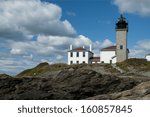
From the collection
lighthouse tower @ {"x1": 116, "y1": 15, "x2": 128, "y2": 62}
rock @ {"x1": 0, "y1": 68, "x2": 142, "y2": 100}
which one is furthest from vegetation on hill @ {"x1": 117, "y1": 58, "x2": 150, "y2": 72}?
rock @ {"x1": 0, "y1": 68, "x2": 142, "y2": 100}

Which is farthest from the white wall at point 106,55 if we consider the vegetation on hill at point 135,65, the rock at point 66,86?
the rock at point 66,86

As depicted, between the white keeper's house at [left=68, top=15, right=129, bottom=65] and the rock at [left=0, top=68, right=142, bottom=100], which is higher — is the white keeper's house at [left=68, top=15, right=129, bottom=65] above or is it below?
above

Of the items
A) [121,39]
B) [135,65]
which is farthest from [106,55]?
[135,65]

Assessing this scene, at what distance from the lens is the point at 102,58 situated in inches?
3295

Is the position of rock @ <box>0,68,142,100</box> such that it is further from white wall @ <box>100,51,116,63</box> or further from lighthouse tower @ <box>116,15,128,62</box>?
white wall @ <box>100,51,116,63</box>

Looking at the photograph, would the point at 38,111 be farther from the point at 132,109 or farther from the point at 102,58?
the point at 102,58

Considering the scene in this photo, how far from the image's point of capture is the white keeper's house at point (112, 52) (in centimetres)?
7162

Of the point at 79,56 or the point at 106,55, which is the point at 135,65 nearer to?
the point at 106,55

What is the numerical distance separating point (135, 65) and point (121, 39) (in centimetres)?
1029

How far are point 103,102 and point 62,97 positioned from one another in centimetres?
565

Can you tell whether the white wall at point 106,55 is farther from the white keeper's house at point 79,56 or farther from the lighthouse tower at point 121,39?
the lighthouse tower at point 121,39

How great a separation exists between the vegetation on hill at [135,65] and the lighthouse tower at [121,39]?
547 cm

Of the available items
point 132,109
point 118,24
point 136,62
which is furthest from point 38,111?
point 118,24

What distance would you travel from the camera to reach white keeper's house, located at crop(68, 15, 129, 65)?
235 ft
